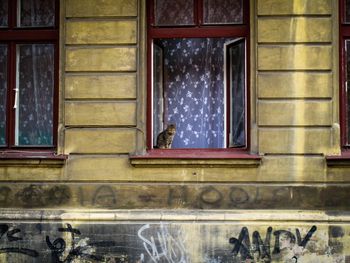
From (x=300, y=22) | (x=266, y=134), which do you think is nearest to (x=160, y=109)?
(x=266, y=134)

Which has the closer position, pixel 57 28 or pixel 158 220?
pixel 158 220

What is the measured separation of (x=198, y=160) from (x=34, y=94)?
2703 mm

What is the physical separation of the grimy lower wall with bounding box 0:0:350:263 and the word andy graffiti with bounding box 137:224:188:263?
0.01 m

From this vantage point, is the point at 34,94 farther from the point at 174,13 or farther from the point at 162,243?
the point at 162,243

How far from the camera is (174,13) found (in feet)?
34.6

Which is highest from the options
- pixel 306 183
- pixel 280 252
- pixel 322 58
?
pixel 322 58

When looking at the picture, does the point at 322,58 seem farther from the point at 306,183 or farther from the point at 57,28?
the point at 57,28

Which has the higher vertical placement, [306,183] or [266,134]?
[266,134]

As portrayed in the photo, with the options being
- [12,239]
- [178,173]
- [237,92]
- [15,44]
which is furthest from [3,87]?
[237,92]

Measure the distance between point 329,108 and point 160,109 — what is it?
95.8 inches

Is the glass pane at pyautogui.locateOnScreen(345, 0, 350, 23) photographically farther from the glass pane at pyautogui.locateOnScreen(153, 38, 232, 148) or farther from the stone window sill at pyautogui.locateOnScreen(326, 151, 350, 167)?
the stone window sill at pyautogui.locateOnScreen(326, 151, 350, 167)

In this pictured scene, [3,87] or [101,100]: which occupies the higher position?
[3,87]

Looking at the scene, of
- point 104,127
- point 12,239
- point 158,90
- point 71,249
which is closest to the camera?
point 71,249

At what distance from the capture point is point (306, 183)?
9.94 meters
